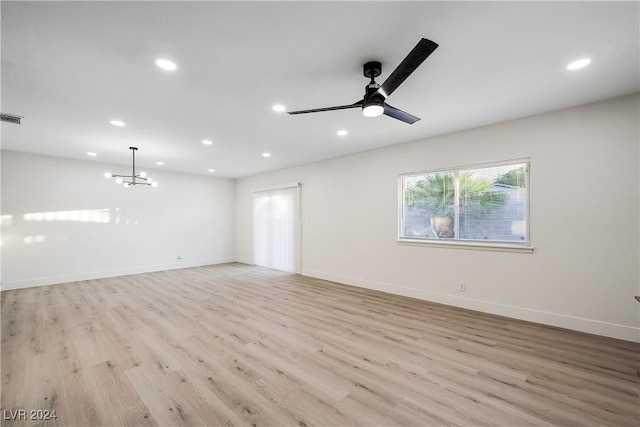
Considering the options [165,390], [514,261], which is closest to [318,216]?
[514,261]

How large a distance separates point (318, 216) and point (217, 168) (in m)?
3.09

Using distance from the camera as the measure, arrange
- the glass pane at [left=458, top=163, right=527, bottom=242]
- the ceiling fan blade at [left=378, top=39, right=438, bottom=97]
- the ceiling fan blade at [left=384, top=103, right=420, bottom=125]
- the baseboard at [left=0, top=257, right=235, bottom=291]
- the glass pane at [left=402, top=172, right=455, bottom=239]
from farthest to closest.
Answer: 1. the baseboard at [left=0, top=257, right=235, bottom=291]
2. the glass pane at [left=402, top=172, right=455, bottom=239]
3. the glass pane at [left=458, top=163, right=527, bottom=242]
4. the ceiling fan blade at [left=384, top=103, right=420, bottom=125]
5. the ceiling fan blade at [left=378, top=39, right=438, bottom=97]

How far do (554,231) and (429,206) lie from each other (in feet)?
5.38

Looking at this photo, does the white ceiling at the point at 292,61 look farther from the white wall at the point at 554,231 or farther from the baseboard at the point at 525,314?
the baseboard at the point at 525,314

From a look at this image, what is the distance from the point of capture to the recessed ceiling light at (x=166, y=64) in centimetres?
228

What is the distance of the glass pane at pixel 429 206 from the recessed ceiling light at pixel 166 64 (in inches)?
150

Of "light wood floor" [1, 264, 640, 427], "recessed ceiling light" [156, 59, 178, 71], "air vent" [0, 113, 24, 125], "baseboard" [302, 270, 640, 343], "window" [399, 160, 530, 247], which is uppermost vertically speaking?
"recessed ceiling light" [156, 59, 178, 71]

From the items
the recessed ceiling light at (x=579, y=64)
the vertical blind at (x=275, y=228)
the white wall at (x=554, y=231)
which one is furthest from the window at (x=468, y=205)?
the vertical blind at (x=275, y=228)

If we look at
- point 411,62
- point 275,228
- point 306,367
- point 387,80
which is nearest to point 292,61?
point 387,80

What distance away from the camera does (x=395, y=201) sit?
4.79 m

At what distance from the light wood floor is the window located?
3.78ft

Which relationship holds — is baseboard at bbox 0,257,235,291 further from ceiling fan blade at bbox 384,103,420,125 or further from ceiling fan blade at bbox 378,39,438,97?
ceiling fan blade at bbox 378,39,438,97

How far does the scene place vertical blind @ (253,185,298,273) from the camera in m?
6.82

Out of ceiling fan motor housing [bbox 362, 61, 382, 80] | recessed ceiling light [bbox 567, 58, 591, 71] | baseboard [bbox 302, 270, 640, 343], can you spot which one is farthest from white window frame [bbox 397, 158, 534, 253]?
ceiling fan motor housing [bbox 362, 61, 382, 80]
